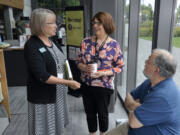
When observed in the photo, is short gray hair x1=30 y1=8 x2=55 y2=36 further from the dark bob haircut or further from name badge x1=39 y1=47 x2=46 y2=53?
Result: the dark bob haircut

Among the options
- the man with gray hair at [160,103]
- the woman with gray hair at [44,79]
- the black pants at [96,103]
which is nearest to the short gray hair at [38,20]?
the woman with gray hair at [44,79]

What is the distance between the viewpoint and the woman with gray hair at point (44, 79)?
4.93ft

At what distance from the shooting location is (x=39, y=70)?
1487 millimetres

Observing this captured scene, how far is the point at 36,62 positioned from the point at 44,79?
165 millimetres

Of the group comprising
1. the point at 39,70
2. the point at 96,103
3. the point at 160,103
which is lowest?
the point at 96,103

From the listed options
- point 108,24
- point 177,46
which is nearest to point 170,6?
point 177,46

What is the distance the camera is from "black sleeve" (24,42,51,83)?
148 cm

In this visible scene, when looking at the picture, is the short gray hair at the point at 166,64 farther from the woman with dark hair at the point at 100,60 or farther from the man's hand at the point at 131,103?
the woman with dark hair at the point at 100,60

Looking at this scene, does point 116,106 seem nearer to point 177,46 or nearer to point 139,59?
point 139,59

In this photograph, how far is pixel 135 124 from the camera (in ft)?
3.62

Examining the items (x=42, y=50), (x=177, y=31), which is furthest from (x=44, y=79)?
(x=177, y=31)

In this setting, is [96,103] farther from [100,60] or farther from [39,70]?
[39,70]

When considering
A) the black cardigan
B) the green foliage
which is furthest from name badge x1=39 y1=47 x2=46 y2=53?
the green foliage

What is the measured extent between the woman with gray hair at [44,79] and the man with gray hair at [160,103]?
720 millimetres
